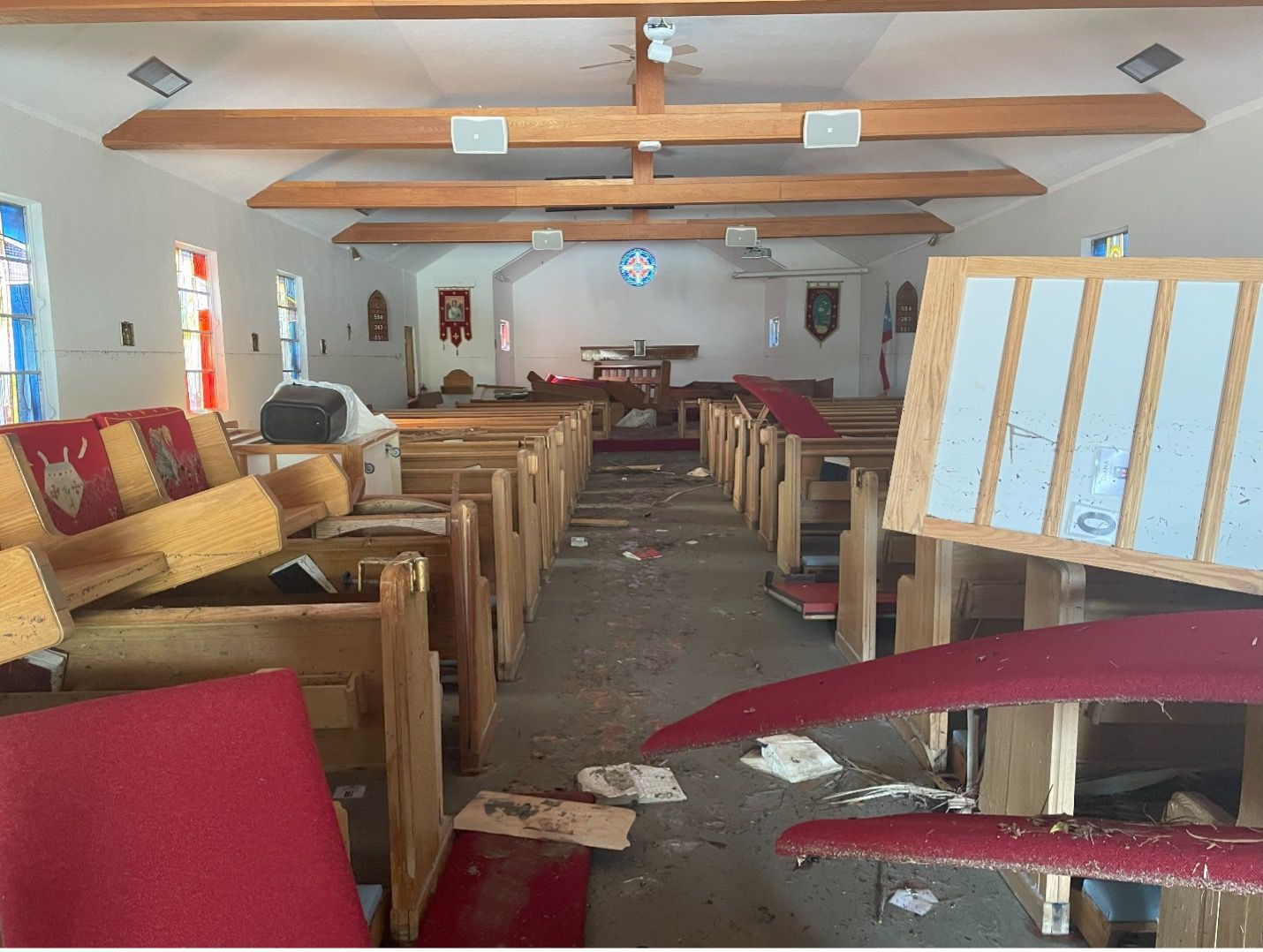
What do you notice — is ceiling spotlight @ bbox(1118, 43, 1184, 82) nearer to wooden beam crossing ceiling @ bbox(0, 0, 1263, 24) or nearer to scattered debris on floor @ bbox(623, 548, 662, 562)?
wooden beam crossing ceiling @ bbox(0, 0, 1263, 24)

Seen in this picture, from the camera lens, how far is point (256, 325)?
8.21m

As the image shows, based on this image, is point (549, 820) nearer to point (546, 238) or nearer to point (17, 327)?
point (17, 327)

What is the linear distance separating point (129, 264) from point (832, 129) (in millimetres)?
4752

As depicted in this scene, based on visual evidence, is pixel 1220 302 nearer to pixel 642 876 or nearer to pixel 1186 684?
pixel 1186 684

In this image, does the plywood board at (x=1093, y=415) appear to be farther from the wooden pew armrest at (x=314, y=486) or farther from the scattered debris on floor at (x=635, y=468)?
the scattered debris on floor at (x=635, y=468)

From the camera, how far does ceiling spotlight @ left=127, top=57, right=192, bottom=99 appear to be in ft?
17.3

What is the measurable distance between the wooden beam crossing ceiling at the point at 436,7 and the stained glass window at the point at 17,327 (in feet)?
4.51

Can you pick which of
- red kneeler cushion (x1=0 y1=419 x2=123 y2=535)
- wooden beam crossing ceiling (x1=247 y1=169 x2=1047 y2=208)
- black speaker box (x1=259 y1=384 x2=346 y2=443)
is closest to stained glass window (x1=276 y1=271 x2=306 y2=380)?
wooden beam crossing ceiling (x1=247 y1=169 x2=1047 y2=208)

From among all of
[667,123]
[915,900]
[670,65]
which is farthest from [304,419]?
[670,65]

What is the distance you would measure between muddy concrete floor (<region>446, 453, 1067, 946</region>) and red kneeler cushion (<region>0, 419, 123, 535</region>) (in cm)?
110

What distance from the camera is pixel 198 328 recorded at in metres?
7.19

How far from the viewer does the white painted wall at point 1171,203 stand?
5250 mm

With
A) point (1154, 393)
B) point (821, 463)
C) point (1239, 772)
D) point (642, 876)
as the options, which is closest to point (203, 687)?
point (642, 876)

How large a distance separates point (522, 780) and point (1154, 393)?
1.77 meters
